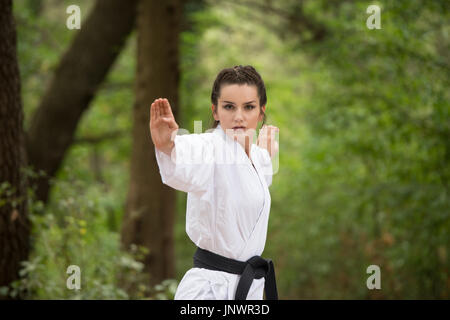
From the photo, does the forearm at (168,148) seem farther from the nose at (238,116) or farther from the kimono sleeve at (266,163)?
the kimono sleeve at (266,163)

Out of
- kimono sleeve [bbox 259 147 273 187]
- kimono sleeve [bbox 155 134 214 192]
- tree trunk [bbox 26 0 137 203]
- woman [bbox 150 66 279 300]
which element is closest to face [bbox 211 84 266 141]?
woman [bbox 150 66 279 300]

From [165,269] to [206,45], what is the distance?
5.80 m

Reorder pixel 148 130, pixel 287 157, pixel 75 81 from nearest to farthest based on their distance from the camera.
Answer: pixel 148 130, pixel 75 81, pixel 287 157

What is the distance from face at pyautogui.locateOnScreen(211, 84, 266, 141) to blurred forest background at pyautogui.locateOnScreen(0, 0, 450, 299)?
1999 mm

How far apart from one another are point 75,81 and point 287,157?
169 inches

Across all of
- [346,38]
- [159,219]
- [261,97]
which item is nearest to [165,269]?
[159,219]

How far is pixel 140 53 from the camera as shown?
5.57 meters

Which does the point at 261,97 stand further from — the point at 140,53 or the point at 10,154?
the point at 140,53

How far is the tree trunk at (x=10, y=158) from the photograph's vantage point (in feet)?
12.2

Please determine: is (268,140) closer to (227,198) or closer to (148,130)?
(227,198)

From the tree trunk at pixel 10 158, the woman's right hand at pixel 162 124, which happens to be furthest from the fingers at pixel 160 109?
the tree trunk at pixel 10 158

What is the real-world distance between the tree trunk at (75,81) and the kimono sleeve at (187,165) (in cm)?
534

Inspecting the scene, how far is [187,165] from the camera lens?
1.75 metres

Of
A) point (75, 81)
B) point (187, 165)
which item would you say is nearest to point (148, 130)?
point (75, 81)
